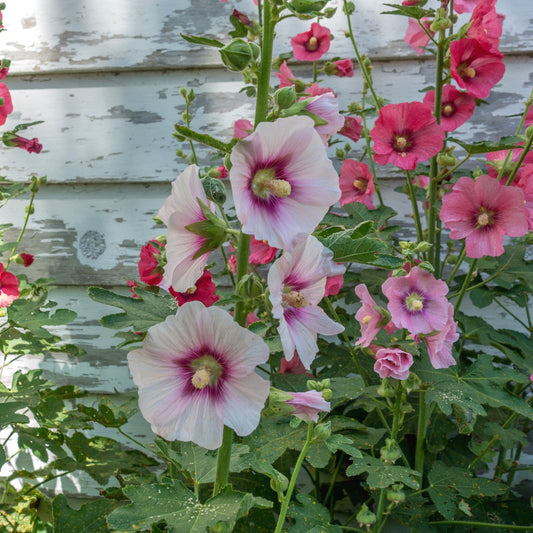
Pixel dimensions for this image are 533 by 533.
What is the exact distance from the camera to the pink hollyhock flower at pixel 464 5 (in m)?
0.92

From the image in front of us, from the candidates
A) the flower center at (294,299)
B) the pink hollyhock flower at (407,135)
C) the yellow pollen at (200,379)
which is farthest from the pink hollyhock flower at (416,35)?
the yellow pollen at (200,379)

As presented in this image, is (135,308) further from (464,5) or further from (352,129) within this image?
(464,5)

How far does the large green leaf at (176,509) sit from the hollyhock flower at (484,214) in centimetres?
60

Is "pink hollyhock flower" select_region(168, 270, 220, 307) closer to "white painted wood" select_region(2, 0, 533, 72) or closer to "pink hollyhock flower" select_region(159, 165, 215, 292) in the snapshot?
"pink hollyhock flower" select_region(159, 165, 215, 292)

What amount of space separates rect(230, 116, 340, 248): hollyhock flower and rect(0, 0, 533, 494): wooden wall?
79cm

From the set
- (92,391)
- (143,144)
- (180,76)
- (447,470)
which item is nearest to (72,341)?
(92,391)

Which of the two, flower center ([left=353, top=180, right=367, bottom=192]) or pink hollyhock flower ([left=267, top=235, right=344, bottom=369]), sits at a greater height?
pink hollyhock flower ([left=267, top=235, right=344, bottom=369])

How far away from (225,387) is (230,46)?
0.31m

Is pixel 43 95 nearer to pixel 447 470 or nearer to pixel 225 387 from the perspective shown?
pixel 225 387

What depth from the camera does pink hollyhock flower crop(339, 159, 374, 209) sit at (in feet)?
3.54

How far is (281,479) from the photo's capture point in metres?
0.53

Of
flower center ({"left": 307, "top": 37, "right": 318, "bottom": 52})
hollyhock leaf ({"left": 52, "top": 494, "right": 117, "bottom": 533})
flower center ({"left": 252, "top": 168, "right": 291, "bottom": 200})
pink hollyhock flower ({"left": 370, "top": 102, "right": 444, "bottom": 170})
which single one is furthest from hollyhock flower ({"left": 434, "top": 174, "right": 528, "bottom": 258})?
hollyhock leaf ({"left": 52, "top": 494, "right": 117, "bottom": 533})

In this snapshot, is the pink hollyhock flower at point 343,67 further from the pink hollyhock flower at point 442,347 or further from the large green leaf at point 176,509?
the large green leaf at point 176,509

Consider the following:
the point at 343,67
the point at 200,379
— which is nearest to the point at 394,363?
the point at 200,379
